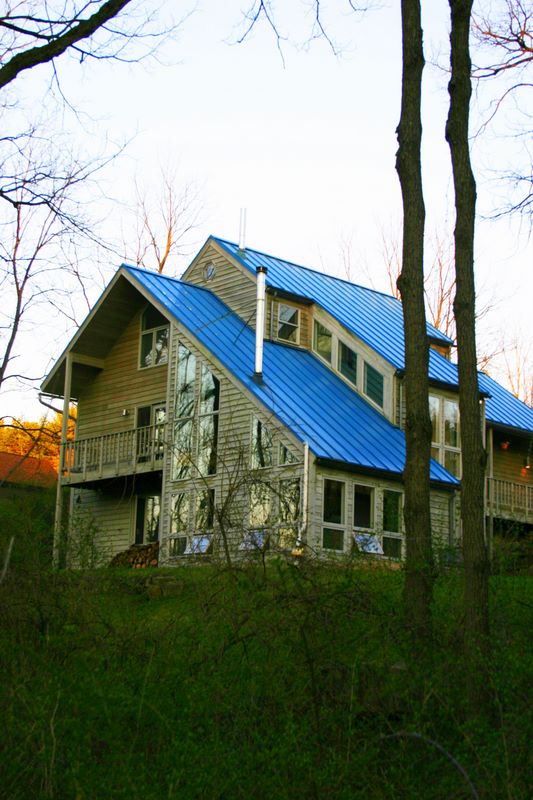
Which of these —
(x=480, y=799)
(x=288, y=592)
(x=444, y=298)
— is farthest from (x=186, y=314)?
(x=480, y=799)

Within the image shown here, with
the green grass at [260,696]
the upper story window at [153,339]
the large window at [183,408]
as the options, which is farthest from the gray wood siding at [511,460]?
the green grass at [260,696]

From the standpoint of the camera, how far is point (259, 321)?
2370cm

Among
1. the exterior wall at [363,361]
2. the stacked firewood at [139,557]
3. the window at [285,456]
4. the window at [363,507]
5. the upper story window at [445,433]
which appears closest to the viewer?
the window at [285,456]

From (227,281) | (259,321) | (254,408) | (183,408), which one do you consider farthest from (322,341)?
(254,408)

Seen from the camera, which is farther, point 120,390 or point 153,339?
point 120,390

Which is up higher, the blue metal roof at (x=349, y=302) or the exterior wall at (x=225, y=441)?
the blue metal roof at (x=349, y=302)

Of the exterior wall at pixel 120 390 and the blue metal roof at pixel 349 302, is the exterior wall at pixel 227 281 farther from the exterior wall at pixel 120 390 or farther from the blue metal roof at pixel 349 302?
the exterior wall at pixel 120 390

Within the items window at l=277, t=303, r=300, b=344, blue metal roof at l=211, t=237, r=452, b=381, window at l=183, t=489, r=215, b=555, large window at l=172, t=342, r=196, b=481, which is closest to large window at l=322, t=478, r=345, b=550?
window at l=183, t=489, r=215, b=555

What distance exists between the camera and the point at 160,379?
1027 inches

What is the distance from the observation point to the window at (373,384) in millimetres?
25062

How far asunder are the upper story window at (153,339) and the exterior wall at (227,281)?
62.9 inches

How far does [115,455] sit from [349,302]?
7.49m

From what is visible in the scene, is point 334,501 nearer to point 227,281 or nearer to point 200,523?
point 200,523

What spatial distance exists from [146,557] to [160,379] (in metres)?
4.39
